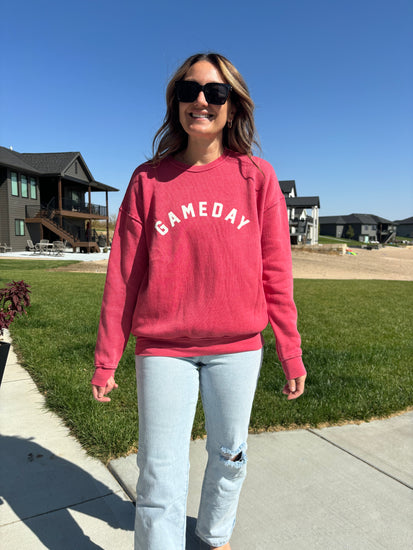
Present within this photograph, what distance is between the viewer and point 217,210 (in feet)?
5.66

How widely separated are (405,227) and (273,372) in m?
148

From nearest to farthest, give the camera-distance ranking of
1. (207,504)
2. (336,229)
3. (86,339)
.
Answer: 1. (207,504)
2. (86,339)
3. (336,229)

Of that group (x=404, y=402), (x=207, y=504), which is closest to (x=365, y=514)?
(x=207, y=504)

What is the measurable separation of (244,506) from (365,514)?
2.15 feet

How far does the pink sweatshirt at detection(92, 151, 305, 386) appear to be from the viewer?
5.59ft

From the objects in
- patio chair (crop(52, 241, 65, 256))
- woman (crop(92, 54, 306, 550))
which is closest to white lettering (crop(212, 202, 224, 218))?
woman (crop(92, 54, 306, 550))

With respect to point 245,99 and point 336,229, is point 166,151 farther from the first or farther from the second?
point 336,229

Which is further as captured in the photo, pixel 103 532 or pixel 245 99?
pixel 103 532

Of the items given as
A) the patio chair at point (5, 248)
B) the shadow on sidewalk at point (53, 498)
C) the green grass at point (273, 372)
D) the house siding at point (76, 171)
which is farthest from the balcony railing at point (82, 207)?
the shadow on sidewalk at point (53, 498)

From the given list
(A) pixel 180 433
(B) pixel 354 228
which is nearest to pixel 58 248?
(A) pixel 180 433

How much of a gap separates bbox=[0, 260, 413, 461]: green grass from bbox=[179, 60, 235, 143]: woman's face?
2.19 m

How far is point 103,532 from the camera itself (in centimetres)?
217

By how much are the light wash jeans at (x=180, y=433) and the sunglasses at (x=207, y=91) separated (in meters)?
1.07

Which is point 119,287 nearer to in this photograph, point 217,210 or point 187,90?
point 217,210
